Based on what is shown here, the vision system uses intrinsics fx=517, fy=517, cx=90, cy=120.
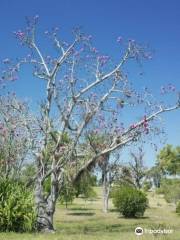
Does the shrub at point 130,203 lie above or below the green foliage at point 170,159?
below

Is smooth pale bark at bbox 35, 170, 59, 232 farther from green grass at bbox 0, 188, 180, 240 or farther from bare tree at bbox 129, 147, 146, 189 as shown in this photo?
bare tree at bbox 129, 147, 146, 189

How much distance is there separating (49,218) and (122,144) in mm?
4038

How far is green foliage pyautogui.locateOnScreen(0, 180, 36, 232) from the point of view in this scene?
16.7m

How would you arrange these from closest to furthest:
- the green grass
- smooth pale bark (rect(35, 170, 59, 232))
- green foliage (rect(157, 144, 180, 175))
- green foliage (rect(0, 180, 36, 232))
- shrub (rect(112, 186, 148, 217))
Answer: the green grass
green foliage (rect(0, 180, 36, 232))
smooth pale bark (rect(35, 170, 59, 232))
shrub (rect(112, 186, 148, 217))
green foliage (rect(157, 144, 180, 175))

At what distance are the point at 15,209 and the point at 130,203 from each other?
52.3 feet

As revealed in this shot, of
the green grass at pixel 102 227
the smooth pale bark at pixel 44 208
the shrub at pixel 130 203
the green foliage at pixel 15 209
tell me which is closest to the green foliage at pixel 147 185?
the shrub at pixel 130 203

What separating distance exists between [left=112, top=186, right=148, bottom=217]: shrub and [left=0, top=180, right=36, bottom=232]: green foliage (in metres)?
14.7

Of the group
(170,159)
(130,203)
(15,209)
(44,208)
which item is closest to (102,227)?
(44,208)

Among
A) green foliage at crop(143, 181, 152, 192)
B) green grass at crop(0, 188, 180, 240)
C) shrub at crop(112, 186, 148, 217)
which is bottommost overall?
green grass at crop(0, 188, 180, 240)

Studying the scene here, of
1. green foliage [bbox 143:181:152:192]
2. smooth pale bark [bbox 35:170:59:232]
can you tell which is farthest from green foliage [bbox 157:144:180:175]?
smooth pale bark [bbox 35:170:59:232]

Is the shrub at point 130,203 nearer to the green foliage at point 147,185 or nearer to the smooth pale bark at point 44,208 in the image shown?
the smooth pale bark at point 44,208

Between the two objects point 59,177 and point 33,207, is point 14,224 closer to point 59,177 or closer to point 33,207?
point 33,207

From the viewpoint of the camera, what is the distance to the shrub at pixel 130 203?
3166cm

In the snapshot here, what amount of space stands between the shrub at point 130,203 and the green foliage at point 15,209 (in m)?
14.7
